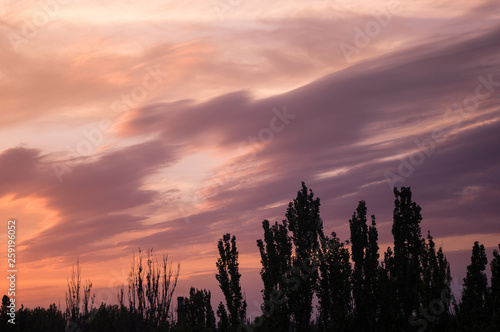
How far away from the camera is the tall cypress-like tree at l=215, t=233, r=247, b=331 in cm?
3894

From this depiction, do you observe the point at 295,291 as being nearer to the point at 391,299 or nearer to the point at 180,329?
the point at 391,299

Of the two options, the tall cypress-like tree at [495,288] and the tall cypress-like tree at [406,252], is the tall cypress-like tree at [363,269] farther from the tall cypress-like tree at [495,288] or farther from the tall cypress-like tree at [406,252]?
the tall cypress-like tree at [495,288]

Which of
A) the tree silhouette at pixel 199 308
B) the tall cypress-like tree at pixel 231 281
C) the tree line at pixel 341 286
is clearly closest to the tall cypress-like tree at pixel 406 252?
the tree line at pixel 341 286

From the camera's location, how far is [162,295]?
38594 millimetres

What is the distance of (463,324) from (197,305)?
27.8 meters

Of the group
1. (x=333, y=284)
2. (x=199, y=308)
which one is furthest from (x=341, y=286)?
(x=199, y=308)

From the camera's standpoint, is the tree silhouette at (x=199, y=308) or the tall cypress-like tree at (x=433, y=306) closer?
the tall cypress-like tree at (x=433, y=306)

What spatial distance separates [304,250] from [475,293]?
12.2m

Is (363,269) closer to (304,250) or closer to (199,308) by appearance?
(304,250)

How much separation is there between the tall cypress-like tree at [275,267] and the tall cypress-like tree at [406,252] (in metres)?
7.62

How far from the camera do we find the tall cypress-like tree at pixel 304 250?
37.2m

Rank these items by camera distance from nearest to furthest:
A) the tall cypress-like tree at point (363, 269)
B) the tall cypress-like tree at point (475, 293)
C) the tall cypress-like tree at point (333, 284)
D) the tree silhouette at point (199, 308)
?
the tall cypress-like tree at point (475, 293) < the tall cypress-like tree at point (363, 269) < the tall cypress-like tree at point (333, 284) < the tree silhouette at point (199, 308)

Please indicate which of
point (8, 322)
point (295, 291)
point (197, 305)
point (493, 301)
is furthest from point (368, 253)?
point (8, 322)

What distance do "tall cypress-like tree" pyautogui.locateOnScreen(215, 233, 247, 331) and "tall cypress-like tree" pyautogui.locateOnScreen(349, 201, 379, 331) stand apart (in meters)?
8.69
